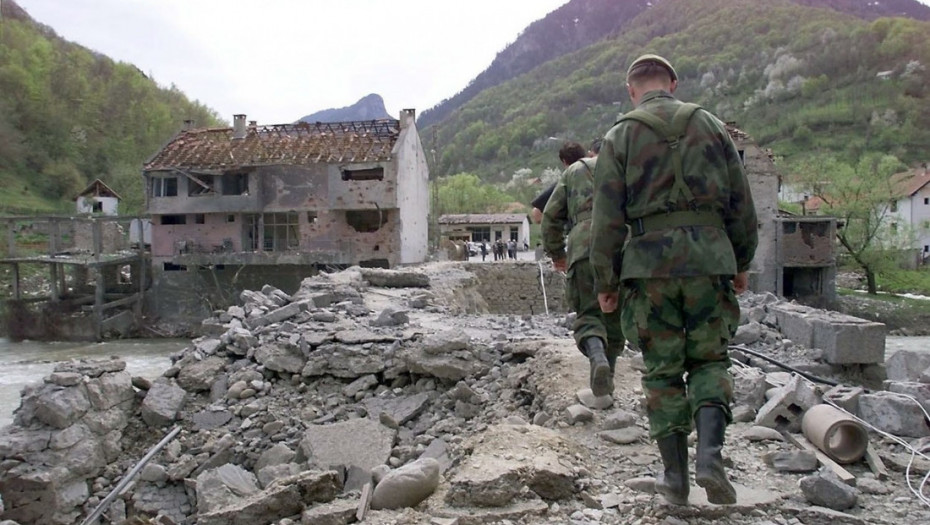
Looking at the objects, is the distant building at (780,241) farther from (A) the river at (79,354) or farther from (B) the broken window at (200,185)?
(B) the broken window at (200,185)

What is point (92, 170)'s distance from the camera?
62031mm

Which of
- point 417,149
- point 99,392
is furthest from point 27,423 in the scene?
point 417,149

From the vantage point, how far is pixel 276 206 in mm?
29938

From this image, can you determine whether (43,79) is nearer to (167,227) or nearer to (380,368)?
(167,227)

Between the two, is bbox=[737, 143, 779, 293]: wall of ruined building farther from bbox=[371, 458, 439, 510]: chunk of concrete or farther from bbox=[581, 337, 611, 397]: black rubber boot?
bbox=[371, 458, 439, 510]: chunk of concrete

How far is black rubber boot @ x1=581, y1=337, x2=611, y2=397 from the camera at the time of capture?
13.8 feet

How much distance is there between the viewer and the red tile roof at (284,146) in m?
29.6

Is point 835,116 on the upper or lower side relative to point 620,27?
lower

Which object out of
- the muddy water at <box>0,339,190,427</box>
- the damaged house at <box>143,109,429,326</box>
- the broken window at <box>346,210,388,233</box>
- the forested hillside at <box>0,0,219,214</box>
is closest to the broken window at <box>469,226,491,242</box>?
the damaged house at <box>143,109,429,326</box>

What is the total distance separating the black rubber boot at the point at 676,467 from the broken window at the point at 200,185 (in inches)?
1193

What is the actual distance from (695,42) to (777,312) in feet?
435

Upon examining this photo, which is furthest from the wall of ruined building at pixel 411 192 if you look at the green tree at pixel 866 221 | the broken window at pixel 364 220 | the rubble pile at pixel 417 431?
the green tree at pixel 866 221

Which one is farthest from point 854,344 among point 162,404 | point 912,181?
point 912,181

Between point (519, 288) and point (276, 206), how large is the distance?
13859 mm
